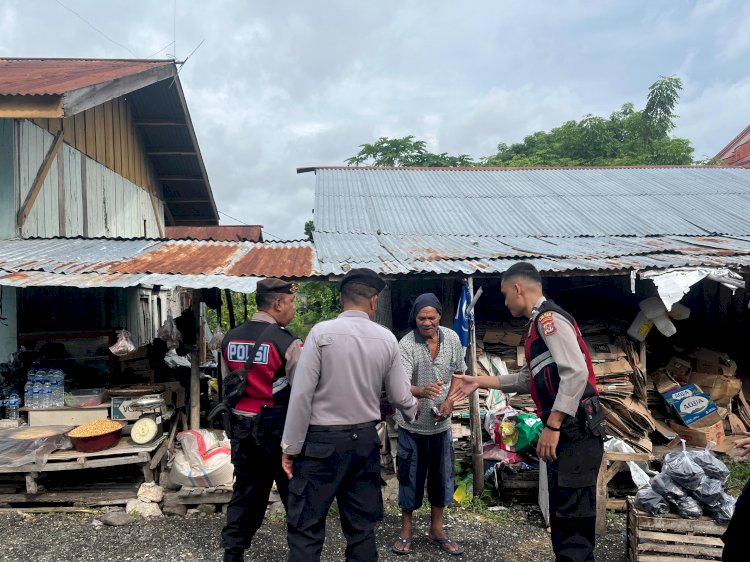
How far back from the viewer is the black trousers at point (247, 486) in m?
3.36

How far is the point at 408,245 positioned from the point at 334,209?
8.19ft

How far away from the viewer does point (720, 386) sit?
23.1 ft

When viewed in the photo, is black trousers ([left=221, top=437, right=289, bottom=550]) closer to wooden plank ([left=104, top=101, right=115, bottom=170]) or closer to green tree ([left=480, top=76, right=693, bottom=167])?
wooden plank ([left=104, top=101, right=115, bottom=170])

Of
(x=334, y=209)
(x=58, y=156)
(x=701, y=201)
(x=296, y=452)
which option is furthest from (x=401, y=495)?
(x=701, y=201)

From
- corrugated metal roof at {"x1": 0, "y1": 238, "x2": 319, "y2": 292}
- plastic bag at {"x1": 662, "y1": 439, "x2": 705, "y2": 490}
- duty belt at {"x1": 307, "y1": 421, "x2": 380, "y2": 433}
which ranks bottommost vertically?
plastic bag at {"x1": 662, "y1": 439, "x2": 705, "y2": 490}

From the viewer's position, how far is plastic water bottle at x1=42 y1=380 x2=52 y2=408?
19.9 feet

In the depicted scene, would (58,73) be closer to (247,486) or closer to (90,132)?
(90,132)

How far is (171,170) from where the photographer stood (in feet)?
39.2

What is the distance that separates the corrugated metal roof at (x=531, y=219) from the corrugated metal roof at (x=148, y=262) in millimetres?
616

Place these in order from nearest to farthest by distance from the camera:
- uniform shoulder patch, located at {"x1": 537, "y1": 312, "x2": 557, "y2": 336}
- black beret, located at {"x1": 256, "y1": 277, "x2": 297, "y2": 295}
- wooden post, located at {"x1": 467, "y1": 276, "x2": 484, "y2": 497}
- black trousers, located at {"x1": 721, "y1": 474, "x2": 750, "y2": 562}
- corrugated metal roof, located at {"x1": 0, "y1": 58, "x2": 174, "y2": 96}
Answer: black trousers, located at {"x1": 721, "y1": 474, "x2": 750, "y2": 562}
uniform shoulder patch, located at {"x1": 537, "y1": 312, "x2": 557, "y2": 336}
black beret, located at {"x1": 256, "y1": 277, "x2": 297, "y2": 295}
wooden post, located at {"x1": 467, "y1": 276, "x2": 484, "y2": 497}
corrugated metal roof, located at {"x1": 0, "y1": 58, "x2": 174, "y2": 96}

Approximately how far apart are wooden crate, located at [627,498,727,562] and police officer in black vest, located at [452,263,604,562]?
1245mm

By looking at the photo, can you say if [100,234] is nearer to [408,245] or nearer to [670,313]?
[408,245]

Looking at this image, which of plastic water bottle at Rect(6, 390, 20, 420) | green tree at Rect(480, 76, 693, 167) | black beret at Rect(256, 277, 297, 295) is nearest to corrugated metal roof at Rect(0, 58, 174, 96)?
plastic water bottle at Rect(6, 390, 20, 420)

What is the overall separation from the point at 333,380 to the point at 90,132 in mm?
7873
